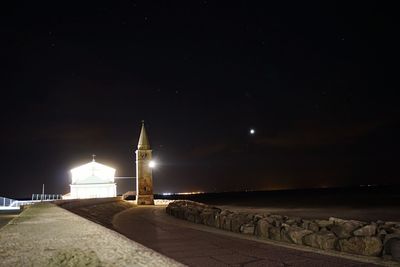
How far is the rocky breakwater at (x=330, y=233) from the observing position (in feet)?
40.1

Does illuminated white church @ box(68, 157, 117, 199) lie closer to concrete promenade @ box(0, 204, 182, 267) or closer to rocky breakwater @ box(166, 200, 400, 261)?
rocky breakwater @ box(166, 200, 400, 261)

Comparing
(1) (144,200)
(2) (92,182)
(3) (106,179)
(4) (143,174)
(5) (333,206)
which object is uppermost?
(4) (143,174)

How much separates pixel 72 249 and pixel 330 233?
941 centimetres

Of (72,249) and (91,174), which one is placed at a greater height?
(91,174)

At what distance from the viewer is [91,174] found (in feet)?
153

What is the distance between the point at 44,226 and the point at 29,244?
322cm

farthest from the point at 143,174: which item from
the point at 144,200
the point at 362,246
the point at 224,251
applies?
the point at 362,246

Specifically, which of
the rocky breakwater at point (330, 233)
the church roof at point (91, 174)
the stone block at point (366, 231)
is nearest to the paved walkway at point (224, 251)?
the rocky breakwater at point (330, 233)

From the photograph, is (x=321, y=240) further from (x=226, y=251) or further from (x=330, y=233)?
(x=226, y=251)

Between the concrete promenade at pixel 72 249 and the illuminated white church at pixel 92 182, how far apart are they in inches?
1421

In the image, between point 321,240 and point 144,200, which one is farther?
point 144,200

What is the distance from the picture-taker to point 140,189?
44.2 metres

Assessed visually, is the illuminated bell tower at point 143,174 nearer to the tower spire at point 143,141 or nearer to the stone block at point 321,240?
the tower spire at point 143,141

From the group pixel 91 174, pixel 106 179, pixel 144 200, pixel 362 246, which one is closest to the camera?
pixel 362 246
